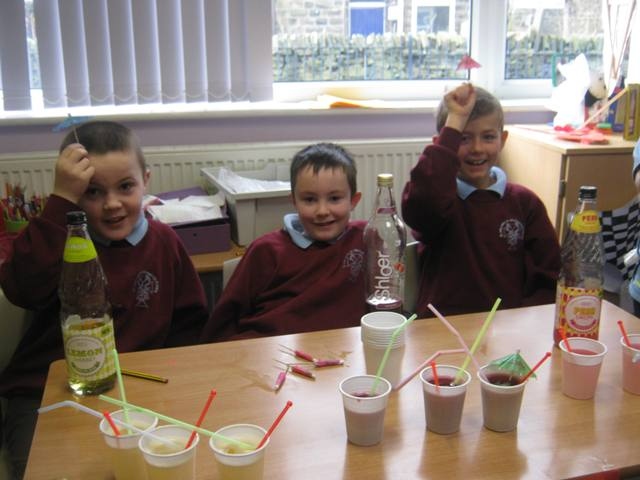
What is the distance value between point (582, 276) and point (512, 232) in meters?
Answer: 0.60

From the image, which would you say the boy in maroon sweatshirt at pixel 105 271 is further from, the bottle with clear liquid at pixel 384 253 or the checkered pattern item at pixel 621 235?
the checkered pattern item at pixel 621 235

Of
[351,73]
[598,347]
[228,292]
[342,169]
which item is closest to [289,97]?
[351,73]

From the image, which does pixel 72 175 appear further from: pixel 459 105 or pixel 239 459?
pixel 459 105

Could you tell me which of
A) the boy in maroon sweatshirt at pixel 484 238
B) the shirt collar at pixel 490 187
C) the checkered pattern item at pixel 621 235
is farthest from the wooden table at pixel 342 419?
the checkered pattern item at pixel 621 235

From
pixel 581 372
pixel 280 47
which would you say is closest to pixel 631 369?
pixel 581 372

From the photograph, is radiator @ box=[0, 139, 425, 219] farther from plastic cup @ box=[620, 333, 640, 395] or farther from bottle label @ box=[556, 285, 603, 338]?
plastic cup @ box=[620, 333, 640, 395]

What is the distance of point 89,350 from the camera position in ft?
3.51

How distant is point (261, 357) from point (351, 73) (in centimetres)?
216

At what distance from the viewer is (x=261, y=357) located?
1265 millimetres

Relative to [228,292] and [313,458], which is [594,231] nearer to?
[313,458]

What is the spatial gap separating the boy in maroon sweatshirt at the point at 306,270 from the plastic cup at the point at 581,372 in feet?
2.23

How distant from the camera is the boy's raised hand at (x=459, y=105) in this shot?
1.76 metres

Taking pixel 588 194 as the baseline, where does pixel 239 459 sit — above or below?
below

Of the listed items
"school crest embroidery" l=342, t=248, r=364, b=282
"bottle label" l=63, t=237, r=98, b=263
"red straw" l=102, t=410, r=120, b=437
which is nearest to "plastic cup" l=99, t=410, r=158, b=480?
"red straw" l=102, t=410, r=120, b=437
